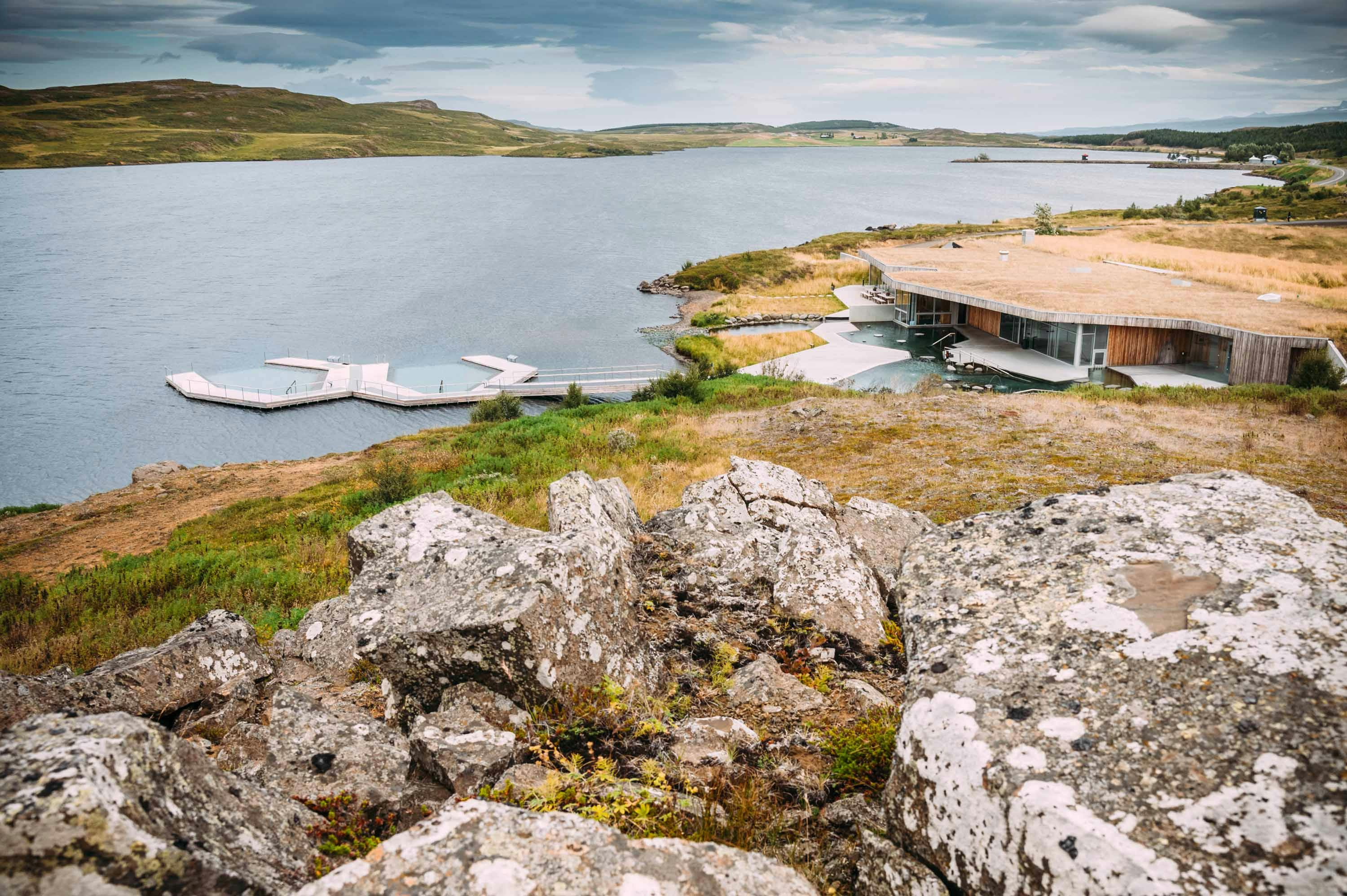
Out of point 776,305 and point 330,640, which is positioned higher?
point 776,305

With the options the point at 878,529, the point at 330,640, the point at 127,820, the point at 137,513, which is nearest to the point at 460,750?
the point at 127,820

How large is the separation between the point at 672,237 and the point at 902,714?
119 metres

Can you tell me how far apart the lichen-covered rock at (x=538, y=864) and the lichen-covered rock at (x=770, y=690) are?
221 cm

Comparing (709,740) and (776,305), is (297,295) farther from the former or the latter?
(709,740)

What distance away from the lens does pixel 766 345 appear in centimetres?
5241

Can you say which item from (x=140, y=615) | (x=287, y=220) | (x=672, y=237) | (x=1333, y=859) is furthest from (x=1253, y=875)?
(x=287, y=220)

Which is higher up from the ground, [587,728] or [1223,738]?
[1223,738]

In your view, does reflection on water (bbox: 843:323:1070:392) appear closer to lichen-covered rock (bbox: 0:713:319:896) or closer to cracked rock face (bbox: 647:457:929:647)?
cracked rock face (bbox: 647:457:929:647)

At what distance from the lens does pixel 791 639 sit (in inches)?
Answer: 267

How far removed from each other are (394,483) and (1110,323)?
3443 cm

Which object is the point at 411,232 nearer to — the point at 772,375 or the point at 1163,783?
the point at 772,375

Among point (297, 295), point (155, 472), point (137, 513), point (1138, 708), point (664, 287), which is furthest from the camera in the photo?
point (297, 295)

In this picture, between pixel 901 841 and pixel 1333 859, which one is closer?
pixel 1333 859

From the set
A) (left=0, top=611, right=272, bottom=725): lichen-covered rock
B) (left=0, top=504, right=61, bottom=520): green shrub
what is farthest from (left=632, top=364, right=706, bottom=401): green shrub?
(left=0, top=611, right=272, bottom=725): lichen-covered rock
